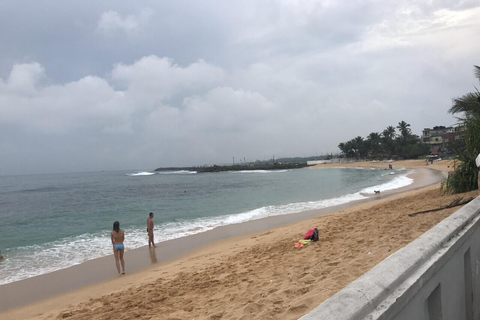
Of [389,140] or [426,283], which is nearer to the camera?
[426,283]

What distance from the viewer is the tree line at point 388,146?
287 feet

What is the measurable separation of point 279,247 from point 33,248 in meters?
11.0

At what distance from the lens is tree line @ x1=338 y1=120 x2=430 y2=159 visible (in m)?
87.6

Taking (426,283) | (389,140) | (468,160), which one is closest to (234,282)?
(426,283)

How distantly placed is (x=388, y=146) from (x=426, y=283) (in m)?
106

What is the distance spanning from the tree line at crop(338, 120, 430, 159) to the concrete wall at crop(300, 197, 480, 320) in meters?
93.8

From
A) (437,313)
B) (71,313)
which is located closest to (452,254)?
(437,313)

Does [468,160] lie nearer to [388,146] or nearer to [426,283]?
[426,283]

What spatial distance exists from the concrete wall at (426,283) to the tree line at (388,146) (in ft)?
308

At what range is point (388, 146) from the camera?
98500 mm

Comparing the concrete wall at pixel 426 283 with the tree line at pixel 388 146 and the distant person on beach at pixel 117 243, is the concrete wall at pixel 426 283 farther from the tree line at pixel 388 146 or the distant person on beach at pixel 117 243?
the tree line at pixel 388 146

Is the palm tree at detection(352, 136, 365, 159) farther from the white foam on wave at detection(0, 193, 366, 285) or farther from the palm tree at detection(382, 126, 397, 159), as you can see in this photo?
the white foam on wave at detection(0, 193, 366, 285)

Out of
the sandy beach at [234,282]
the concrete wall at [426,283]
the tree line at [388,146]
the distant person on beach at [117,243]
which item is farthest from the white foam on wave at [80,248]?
the tree line at [388,146]

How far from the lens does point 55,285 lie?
8.63 metres
